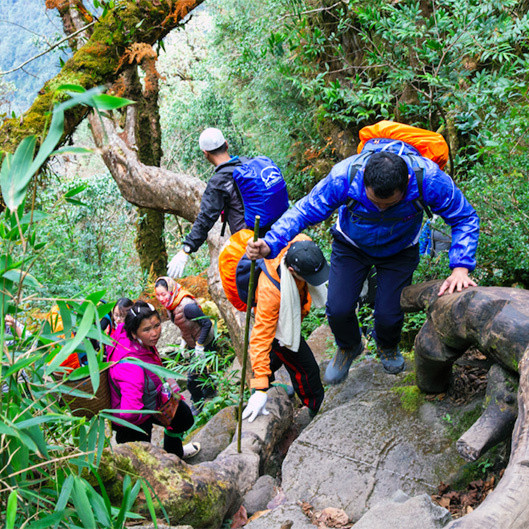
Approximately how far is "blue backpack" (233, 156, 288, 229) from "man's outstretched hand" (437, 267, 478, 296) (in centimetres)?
204

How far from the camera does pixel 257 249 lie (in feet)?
11.7

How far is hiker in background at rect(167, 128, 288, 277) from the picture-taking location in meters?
5.06

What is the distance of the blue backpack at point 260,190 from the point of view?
16.5ft

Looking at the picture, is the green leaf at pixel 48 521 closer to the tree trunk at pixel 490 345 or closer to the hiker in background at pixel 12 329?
the hiker in background at pixel 12 329

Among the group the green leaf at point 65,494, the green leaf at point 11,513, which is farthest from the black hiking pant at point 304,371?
the green leaf at point 11,513

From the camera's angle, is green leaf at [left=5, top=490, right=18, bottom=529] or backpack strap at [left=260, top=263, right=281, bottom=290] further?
backpack strap at [left=260, top=263, right=281, bottom=290]

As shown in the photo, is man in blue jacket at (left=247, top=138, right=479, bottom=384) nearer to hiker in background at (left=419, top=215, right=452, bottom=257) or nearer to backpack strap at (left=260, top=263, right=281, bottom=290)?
backpack strap at (left=260, top=263, right=281, bottom=290)

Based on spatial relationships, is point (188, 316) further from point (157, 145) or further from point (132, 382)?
point (157, 145)

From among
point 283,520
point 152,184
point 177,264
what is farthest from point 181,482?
point 152,184

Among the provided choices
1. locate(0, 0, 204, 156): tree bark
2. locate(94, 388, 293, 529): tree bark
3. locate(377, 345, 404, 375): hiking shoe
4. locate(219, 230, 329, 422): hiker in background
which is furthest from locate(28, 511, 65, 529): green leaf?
locate(0, 0, 204, 156): tree bark

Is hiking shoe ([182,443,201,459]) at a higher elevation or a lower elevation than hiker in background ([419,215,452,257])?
lower

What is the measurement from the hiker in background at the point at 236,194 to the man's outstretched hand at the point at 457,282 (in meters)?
2.04

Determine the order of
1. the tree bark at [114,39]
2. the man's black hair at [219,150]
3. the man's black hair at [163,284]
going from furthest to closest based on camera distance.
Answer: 1. the tree bark at [114,39]
2. the man's black hair at [163,284]
3. the man's black hair at [219,150]

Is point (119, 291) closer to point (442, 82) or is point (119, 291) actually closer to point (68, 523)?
point (442, 82)
